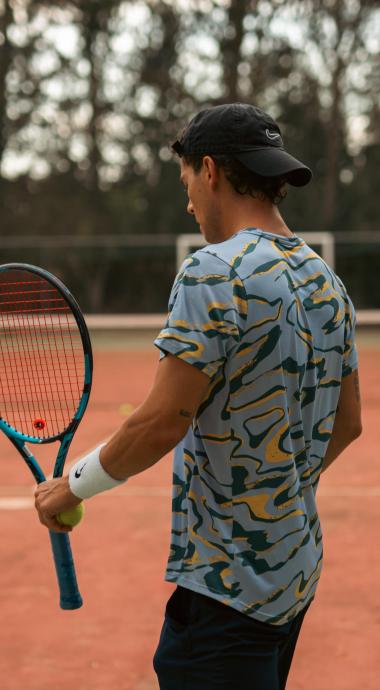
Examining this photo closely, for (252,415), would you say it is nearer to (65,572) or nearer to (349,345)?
(349,345)

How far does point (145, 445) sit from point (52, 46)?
2187cm

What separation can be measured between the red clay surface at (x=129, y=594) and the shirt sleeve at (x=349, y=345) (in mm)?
1580

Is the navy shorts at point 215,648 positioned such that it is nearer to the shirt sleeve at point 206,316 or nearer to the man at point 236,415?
the man at point 236,415

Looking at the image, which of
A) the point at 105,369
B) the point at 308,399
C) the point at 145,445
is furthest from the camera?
the point at 105,369

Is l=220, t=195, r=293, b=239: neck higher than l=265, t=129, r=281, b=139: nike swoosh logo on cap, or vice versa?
l=265, t=129, r=281, b=139: nike swoosh logo on cap

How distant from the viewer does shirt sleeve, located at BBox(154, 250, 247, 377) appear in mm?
1592

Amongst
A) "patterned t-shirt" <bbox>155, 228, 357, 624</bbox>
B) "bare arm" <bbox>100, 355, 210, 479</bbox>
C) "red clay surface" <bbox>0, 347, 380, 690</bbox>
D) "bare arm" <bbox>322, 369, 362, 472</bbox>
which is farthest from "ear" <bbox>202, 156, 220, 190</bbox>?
"red clay surface" <bbox>0, 347, 380, 690</bbox>

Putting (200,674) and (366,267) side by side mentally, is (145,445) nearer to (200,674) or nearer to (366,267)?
(200,674)

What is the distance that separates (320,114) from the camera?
72.1 feet

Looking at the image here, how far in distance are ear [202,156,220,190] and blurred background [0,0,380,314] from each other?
19351 millimetres

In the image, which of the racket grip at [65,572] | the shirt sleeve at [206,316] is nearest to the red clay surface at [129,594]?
the racket grip at [65,572]

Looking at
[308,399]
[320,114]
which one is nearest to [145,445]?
[308,399]

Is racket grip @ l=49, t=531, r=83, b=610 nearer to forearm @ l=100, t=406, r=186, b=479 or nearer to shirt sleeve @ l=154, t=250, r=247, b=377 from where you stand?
forearm @ l=100, t=406, r=186, b=479

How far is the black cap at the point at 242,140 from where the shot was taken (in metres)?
1.70
